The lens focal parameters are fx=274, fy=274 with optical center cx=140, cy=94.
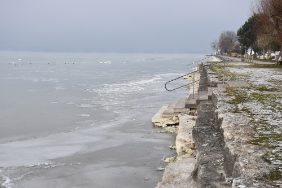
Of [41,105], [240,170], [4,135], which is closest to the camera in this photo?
[240,170]

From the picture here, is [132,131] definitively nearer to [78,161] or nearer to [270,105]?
[78,161]

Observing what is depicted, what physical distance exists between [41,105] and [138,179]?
12196 millimetres

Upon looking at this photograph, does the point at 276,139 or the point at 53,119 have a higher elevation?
the point at 276,139

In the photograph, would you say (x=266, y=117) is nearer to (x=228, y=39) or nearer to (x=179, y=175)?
(x=179, y=175)

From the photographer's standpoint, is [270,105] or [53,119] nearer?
[270,105]

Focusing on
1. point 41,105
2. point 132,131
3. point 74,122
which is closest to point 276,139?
point 132,131

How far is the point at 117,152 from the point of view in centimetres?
851

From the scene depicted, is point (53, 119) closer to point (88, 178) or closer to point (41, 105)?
point (41, 105)

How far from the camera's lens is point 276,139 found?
4555 millimetres

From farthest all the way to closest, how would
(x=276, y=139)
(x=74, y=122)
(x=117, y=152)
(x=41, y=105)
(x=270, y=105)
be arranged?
Answer: 1. (x=41, y=105)
2. (x=74, y=122)
3. (x=117, y=152)
4. (x=270, y=105)
5. (x=276, y=139)

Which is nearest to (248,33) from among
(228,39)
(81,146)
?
(228,39)

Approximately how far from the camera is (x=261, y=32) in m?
32.3

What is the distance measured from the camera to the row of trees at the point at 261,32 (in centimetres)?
2572

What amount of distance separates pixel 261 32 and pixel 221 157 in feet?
103
